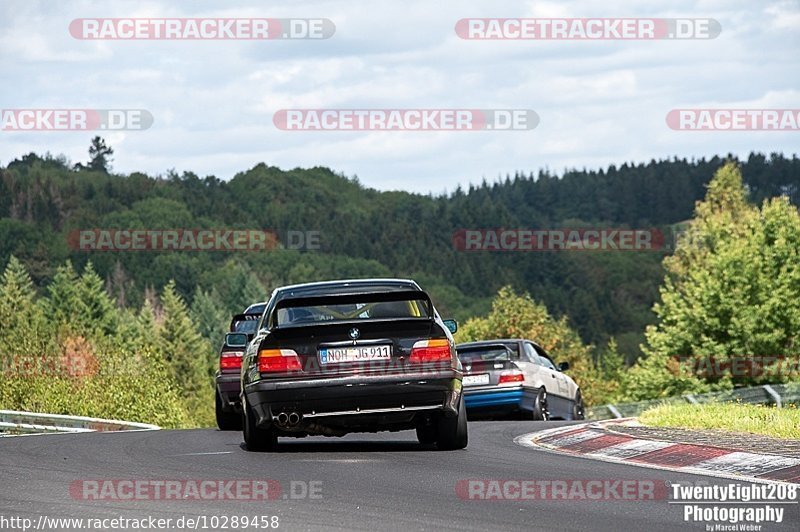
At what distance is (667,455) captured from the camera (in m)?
12.1

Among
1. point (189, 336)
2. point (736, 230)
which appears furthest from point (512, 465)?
point (189, 336)

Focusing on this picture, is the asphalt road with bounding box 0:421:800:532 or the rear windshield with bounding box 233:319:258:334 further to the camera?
the rear windshield with bounding box 233:319:258:334

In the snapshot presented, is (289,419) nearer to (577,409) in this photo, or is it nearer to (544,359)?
(544,359)

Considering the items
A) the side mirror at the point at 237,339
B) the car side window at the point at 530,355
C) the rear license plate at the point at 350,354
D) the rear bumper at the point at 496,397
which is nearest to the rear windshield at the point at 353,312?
the rear license plate at the point at 350,354

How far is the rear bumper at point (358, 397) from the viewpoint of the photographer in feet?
42.2

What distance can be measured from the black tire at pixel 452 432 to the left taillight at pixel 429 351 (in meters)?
0.77

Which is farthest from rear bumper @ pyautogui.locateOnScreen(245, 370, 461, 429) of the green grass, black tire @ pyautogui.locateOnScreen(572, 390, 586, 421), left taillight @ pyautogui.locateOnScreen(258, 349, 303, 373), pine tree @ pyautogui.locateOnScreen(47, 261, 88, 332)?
pine tree @ pyautogui.locateOnScreen(47, 261, 88, 332)

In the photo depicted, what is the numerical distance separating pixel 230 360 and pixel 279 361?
22.8ft

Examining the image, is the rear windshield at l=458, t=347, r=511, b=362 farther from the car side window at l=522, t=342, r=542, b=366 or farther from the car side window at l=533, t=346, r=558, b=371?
the car side window at l=533, t=346, r=558, b=371

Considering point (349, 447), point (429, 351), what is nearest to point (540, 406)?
point (349, 447)

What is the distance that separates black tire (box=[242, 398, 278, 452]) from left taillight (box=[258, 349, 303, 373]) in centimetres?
73

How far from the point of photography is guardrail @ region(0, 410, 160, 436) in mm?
23516

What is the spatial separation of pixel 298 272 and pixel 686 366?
5418 inches
